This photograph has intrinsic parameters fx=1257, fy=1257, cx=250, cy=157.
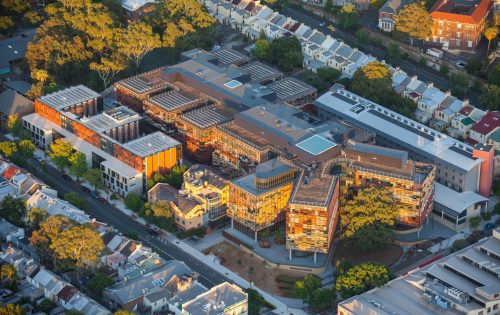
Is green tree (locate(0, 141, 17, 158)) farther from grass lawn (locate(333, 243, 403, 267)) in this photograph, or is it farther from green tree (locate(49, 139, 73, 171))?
grass lawn (locate(333, 243, 403, 267))

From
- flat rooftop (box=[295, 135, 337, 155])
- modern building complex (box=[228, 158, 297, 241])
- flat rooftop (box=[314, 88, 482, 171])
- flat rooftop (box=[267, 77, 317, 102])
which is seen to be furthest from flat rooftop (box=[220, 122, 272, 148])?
flat rooftop (box=[314, 88, 482, 171])

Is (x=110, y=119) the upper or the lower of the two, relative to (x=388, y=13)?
lower

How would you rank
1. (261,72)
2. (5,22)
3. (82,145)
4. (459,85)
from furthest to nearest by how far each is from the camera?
(5,22) < (459,85) < (261,72) < (82,145)

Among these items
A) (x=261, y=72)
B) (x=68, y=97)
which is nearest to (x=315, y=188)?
(x=261, y=72)

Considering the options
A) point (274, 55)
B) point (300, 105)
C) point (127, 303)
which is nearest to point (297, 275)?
point (127, 303)

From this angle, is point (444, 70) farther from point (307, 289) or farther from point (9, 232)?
point (9, 232)

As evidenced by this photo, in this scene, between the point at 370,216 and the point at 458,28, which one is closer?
the point at 370,216

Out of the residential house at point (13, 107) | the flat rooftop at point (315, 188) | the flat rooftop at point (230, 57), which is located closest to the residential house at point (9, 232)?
the residential house at point (13, 107)
